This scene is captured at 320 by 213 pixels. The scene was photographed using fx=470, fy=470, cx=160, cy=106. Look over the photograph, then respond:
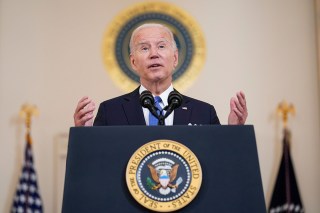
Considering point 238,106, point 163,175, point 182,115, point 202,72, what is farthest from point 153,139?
point 202,72

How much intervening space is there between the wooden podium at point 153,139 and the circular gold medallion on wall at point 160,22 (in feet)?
9.92

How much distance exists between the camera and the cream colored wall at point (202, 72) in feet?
17.7

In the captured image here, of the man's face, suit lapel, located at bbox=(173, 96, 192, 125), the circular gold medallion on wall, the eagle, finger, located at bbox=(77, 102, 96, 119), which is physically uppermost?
the circular gold medallion on wall

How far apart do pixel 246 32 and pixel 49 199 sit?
300cm

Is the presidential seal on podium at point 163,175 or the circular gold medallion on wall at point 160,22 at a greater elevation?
the circular gold medallion on wall at point 160,22

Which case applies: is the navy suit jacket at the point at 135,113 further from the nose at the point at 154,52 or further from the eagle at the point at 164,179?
the eagle at the point at 164,179

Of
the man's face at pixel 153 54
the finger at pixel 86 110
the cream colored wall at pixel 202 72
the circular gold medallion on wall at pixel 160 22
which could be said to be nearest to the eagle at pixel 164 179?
the finger at pixel 86 110

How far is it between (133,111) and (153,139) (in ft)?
2.86

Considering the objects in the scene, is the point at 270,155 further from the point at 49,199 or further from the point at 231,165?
the point at 231,165

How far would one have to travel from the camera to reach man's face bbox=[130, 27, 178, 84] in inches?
112

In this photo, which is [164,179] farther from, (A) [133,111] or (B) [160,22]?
(B) [160,22]

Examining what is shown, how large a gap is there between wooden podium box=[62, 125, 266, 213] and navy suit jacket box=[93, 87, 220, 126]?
2.32 ft

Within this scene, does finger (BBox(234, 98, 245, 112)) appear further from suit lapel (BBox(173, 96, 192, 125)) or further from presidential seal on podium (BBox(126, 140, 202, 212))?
presidential seal on podium (BBox(126, 140, 202, 212))

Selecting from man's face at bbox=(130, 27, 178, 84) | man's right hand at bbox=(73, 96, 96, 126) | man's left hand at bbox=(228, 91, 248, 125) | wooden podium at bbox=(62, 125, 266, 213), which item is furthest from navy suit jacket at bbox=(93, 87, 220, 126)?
wooden podium at bbox=(62, 125, 266, 213)
